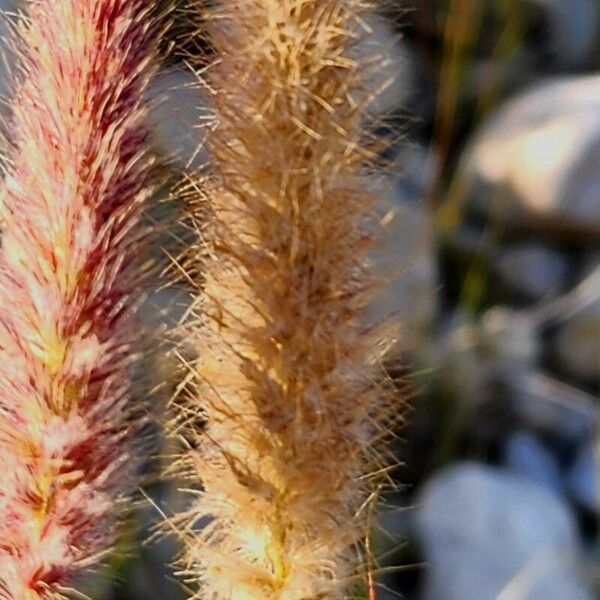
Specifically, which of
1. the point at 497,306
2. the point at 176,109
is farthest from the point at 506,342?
the point at 176,109

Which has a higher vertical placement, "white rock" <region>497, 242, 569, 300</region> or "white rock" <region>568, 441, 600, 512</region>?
"white rock" <region>497, 242, 569, 300</region>

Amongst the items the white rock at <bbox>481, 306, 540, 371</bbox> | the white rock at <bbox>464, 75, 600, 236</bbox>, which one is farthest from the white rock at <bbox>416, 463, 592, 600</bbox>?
the white rock at <bbox>464, 75, 600, 236</bbox>

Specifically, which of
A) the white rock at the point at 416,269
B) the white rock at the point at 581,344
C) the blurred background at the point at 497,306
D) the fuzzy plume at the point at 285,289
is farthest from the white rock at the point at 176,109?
the white rock at the point at 581,344

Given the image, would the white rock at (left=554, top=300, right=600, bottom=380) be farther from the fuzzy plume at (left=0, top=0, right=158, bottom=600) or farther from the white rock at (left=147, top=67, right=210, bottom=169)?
the fuzzy plume at (left=0, top=0, right=158, bottom=600)

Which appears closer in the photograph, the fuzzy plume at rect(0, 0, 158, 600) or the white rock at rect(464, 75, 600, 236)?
the fuzzy plume at rect(0, 0, 158, 600)

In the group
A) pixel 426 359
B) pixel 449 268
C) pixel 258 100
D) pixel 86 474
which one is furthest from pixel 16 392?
pixel 449 268

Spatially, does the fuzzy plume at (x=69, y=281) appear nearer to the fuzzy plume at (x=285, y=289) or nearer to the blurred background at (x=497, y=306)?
the fuzzy plume at (x=285, y=289)

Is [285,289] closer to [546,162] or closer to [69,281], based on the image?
[69,281]
